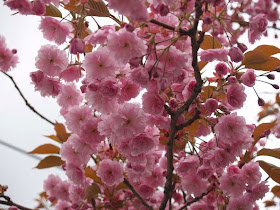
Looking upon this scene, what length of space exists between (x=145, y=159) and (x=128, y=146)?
0.10 metres

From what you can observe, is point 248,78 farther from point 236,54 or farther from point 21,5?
point 21,5

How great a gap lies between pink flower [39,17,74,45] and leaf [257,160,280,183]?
87 cm

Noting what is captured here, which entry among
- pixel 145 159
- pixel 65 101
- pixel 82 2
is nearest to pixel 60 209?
pixel 65 101

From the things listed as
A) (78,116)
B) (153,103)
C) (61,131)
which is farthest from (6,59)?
(153,103)

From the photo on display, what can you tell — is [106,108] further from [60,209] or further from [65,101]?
[60,209]

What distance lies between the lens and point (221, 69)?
109 cm

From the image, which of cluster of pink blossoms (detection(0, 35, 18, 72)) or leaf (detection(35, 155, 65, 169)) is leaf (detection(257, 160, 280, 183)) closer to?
leaf (detection(35, 155, 65, 169))

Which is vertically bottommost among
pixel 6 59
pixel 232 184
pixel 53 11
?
pixel 232 184

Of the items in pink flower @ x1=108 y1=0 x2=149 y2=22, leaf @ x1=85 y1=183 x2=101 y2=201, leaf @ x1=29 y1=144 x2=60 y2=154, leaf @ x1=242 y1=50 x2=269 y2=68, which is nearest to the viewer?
pink flower @ x1=108 y1=0 x2=149 y2=22

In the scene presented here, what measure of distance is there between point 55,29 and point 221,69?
0.60 metres

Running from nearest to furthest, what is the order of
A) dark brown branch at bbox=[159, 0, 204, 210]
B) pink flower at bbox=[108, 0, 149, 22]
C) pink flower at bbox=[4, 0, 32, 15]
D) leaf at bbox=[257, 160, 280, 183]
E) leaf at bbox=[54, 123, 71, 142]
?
1. pink flower at bbox=[108, 0, 149, 22]
2. dark brown branch at bbox=[159, 0, 204, 210]
3. pink flower at bbox=[4, 0, 32, 15]
4. leaf at bbox=[257, 160, 280, 183]
5. leaf at bbox=[54, 123, 71, 142]

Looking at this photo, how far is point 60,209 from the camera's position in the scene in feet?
5.98

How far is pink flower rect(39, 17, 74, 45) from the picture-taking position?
1.14m

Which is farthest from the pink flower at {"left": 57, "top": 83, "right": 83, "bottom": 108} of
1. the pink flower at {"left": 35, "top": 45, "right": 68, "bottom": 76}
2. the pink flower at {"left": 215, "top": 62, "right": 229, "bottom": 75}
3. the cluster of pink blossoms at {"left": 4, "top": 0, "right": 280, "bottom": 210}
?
the pink flower at {"left": 215, "top": 62, "right": 229, "bottom": 75}
